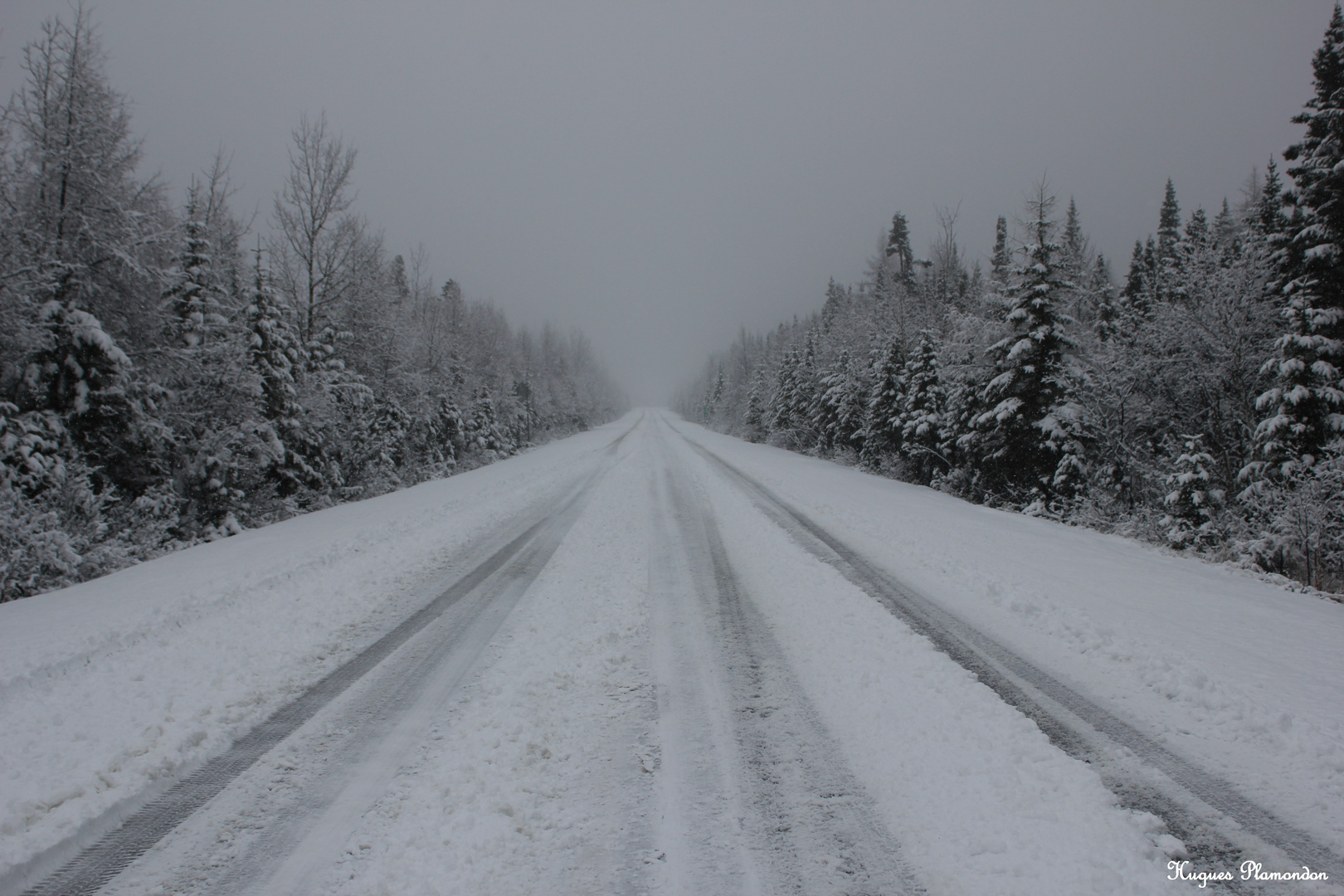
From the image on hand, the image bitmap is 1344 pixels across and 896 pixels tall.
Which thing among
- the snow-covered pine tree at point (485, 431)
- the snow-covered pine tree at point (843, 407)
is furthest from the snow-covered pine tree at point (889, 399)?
the snow-covered pine tree at point (485, 431)

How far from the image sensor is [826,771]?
3.10 metres

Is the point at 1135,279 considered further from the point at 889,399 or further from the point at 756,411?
the point at 889,399

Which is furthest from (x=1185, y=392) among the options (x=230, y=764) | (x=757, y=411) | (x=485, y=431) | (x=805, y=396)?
(x=757, y=411)

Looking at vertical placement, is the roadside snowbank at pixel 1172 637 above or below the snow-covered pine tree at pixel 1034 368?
below

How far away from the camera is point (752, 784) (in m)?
2.98

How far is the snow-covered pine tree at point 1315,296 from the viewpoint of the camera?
1004cm

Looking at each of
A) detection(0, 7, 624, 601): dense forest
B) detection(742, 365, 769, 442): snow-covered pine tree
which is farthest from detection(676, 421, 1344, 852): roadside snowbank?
detection(742, 365, 769, 442): snow-covered pine tree

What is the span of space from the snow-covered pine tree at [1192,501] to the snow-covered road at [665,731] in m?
3.24

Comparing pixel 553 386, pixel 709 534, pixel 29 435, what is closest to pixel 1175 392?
pixel 709 534

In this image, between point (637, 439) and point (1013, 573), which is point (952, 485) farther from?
point (637, 439)

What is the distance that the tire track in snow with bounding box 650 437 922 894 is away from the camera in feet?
7.86

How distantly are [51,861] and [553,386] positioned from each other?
5165 centimetres

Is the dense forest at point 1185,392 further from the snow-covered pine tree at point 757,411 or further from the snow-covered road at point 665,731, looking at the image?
the snow-covered pine tree at point 757,411

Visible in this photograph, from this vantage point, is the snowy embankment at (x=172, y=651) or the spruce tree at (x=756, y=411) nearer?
the snowy embankment at (x=172, y=651)
